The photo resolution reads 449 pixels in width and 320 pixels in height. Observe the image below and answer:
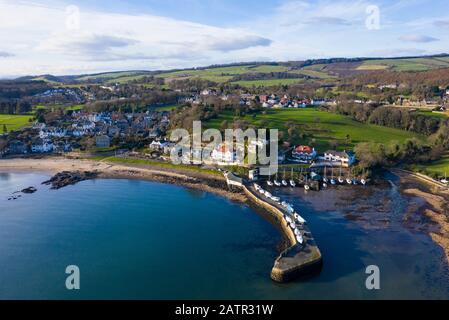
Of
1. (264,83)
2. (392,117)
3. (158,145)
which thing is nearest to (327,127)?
(392,117)

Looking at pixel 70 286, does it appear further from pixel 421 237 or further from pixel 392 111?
pixel 392 111

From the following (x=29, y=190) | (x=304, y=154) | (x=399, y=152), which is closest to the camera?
(x=29, y=190)

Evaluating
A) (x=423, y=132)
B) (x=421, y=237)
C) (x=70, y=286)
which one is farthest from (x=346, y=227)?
(x=423, y=132)

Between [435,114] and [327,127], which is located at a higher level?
[435,114]

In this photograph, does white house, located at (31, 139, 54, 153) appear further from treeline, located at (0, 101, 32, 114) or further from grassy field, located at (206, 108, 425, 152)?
treeline, located at (0, 101, 32, 114)

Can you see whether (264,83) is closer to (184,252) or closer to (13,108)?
(13,108)

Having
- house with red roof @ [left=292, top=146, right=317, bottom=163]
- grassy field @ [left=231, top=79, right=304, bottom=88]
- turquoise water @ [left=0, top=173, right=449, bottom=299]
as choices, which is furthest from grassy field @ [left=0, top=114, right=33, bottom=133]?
grassy field @ [left=231, top=79, right=304, bottom=88]

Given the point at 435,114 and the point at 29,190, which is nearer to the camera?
the point at 29,190
